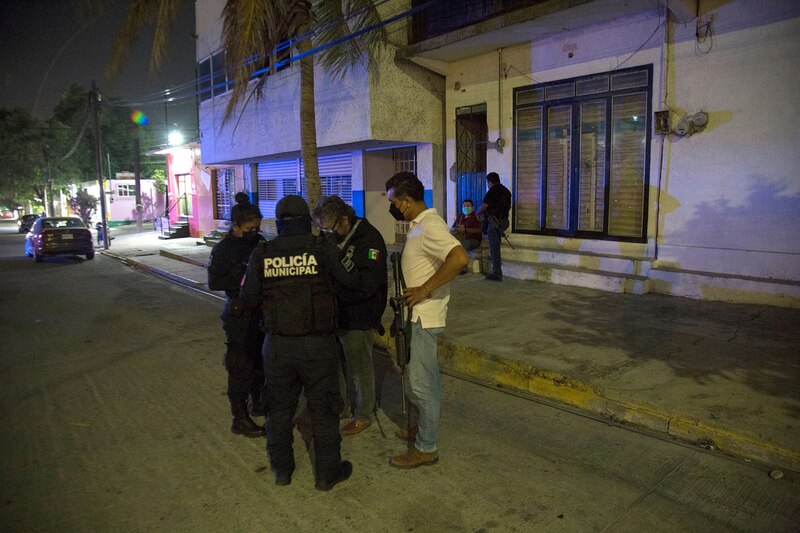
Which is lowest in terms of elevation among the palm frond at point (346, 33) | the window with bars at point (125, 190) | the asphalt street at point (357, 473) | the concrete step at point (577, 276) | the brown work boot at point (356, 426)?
the asphalt street at point (357, 473)

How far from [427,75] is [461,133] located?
5.06ft

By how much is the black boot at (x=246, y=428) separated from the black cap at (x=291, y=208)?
6.12 ft

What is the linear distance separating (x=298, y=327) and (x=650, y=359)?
12.8 ft

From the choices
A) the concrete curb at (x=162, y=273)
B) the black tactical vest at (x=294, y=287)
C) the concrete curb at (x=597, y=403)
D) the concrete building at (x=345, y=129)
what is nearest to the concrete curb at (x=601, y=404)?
the concrete curb at (x=597, y=403)

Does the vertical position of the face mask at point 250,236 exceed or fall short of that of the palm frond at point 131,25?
it falls short

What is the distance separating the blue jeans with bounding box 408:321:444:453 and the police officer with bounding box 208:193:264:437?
1.27 m

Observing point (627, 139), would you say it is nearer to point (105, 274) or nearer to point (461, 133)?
point (461, 133)

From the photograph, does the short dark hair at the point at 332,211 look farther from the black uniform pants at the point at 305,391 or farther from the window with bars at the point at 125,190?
the window with bars at the point at 125,190

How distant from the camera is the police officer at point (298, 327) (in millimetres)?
A: 3432

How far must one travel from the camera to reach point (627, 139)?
372 inches

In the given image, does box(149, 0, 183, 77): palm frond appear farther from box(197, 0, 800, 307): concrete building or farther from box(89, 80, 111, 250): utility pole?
box(89, 80, 111, 250): utility pole

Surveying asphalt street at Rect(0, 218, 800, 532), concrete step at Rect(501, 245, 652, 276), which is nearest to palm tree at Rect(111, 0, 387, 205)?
concrete step at Rect(501, 245, 652, 276)

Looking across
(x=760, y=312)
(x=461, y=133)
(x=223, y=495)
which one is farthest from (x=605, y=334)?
(x=461, y=133)

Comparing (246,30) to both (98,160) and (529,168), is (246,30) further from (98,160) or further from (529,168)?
(98,160)
